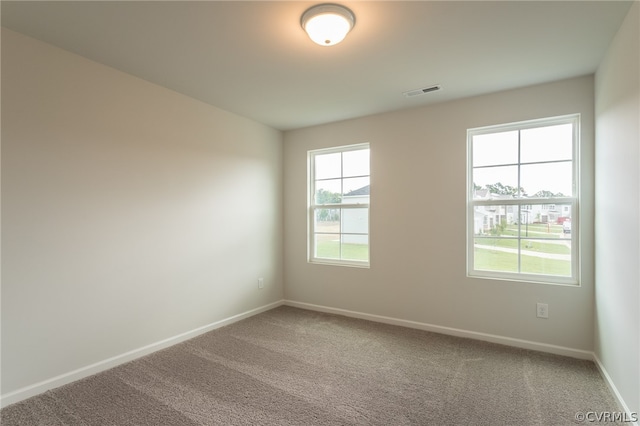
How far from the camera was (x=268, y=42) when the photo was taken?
85.1 inches

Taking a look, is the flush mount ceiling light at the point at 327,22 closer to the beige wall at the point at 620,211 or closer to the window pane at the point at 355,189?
the beige wall at the point at 620,211

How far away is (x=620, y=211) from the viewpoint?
2014 mm

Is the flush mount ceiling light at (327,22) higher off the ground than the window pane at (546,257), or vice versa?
the flush mount ceiling light at (327,22)

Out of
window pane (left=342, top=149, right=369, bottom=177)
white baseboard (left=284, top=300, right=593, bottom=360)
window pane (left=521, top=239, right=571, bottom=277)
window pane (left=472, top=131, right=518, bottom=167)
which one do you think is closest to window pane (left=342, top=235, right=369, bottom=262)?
white baseboard (left=284, top=300, right=593, bottom=360)

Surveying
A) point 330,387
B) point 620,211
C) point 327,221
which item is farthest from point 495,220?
point 330,387

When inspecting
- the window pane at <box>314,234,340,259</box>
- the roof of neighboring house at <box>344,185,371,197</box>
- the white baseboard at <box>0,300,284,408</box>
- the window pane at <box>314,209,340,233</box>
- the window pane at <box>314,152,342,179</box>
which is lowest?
the white baseboard at <box>0,300,284,408</box>

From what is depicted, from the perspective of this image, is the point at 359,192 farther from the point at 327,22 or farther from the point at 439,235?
the point at 327,22

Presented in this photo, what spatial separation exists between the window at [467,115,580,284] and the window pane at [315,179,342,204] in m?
1.60

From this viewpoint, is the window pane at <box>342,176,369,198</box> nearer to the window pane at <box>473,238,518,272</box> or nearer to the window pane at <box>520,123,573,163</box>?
the window pane at <box>473,238,518,272</box>

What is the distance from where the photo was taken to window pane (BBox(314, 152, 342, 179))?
4.12 m

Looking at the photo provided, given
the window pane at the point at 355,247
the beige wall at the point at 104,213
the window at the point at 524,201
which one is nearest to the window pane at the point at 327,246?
the window pane at the point at 355,247

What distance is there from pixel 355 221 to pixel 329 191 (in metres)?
0.57

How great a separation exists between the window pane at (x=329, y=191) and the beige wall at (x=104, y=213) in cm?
112

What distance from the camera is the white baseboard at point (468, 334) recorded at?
A: 8.88 feet
